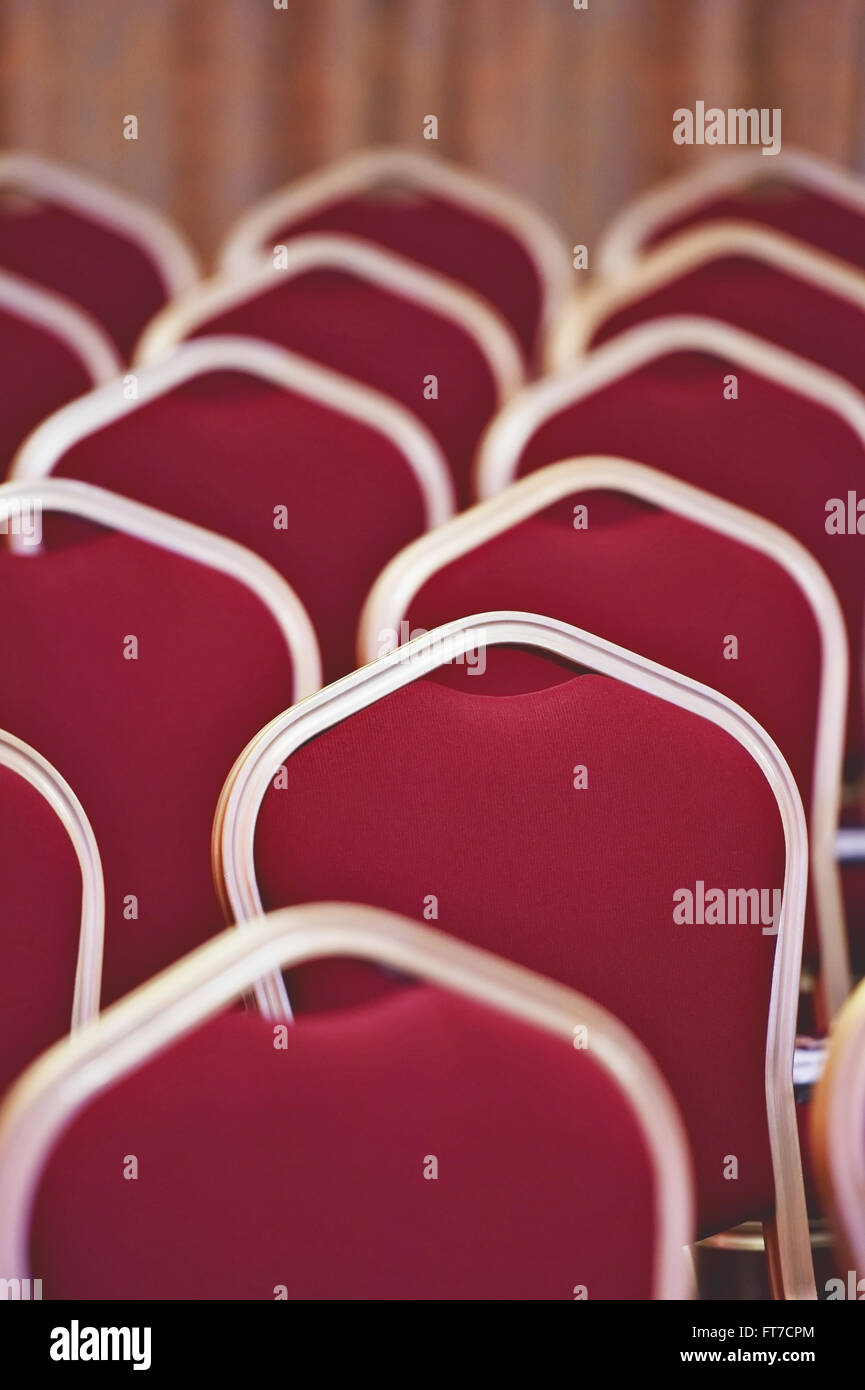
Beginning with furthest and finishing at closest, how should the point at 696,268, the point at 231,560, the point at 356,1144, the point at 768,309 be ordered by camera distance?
the point at 696,268 < the point at 768,309 < the point at 231,560 < the point at 356,1144

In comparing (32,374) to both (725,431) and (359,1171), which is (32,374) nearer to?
(725,431)

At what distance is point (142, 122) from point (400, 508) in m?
2.52

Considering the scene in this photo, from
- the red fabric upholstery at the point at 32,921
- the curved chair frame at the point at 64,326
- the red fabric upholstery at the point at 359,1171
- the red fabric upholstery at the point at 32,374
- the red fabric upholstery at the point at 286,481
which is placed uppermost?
the curved chair frame at the point at 64,326

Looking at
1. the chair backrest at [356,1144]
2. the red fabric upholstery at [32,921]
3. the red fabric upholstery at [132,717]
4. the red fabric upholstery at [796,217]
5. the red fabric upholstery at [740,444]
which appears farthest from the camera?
the red fabric upholstery at [796,217]

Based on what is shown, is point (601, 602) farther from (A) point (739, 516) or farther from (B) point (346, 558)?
(B) point (346, 558)

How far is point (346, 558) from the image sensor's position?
Answer: 1.74 meters

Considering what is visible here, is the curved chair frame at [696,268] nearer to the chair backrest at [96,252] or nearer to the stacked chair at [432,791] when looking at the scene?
the stacked chair at [432,791]

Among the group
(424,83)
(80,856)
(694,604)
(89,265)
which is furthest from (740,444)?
(424,83)

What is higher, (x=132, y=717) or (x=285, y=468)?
(x=285, y=468)

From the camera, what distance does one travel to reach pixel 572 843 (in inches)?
42.9

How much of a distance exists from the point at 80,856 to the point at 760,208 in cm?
245

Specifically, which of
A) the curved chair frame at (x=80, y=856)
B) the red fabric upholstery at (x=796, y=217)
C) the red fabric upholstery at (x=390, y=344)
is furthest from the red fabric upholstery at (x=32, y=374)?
the red fabric upholstery at (x=796, y=217)

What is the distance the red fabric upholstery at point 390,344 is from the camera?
7.36 feet

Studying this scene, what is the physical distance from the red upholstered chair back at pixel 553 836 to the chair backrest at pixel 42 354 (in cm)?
138
